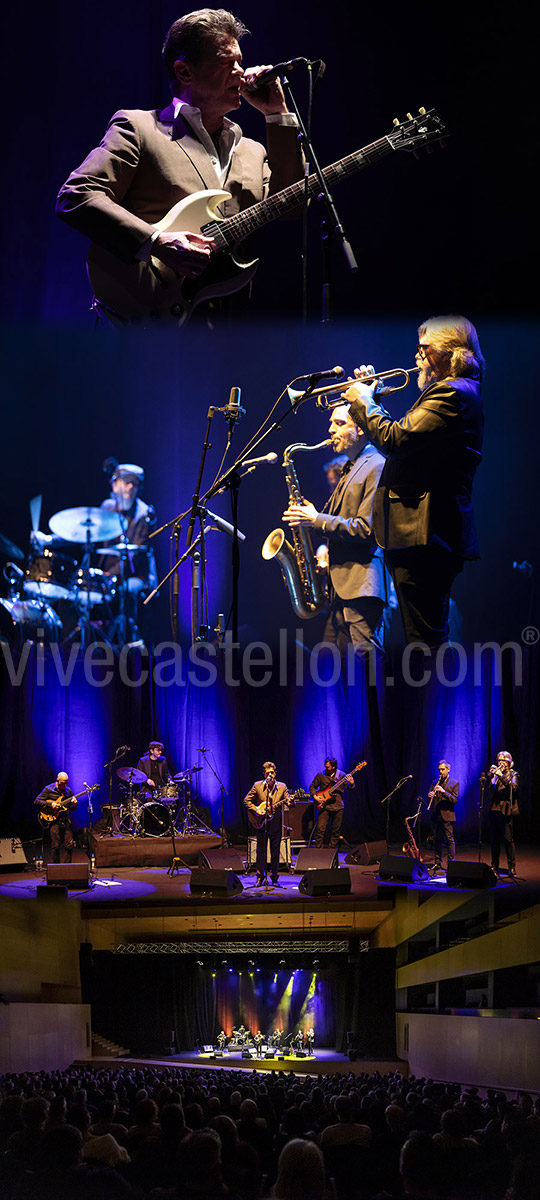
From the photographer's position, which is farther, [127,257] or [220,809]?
[220,809]

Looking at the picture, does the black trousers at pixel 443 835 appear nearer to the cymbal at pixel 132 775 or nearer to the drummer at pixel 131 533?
the cymbal at pixel 132 775

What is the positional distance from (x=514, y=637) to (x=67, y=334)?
6.05 metres

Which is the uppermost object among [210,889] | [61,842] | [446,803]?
[446,803]

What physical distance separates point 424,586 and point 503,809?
2677 millimetres

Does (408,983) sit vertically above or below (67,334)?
below

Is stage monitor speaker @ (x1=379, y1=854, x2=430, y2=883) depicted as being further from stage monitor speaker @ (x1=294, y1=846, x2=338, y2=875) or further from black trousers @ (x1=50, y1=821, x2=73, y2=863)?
black trousers @ (x1=50, y1=821, x2=73, y2=863)

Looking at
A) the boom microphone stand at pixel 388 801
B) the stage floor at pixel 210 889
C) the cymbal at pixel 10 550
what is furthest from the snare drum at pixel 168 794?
the cymbal at pixel 10 550

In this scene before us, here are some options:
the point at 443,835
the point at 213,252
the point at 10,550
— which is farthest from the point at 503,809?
the point at 10,550

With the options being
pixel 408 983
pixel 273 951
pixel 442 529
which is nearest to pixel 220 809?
pixel 273 951

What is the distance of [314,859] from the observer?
9922 millimetres

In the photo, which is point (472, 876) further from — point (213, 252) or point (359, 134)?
point (359, 134)

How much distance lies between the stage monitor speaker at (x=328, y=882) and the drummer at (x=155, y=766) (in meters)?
2.76

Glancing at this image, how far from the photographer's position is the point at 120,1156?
368 centimetres

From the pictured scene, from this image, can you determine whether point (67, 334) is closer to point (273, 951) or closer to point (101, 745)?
point (101, 745)
